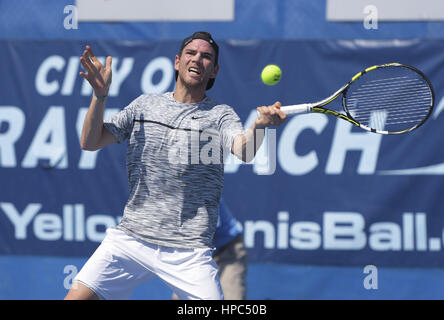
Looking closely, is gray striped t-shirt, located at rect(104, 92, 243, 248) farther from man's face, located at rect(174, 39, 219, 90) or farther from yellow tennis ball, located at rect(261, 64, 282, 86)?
yellow tennis ball, located at rect(261, 64, 282, 86)

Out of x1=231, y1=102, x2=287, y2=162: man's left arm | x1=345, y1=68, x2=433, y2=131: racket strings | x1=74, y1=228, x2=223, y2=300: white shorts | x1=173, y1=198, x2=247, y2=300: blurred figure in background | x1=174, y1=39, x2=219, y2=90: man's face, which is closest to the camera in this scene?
x1=231, y1=102, x2=287, y2=162: man's left arm

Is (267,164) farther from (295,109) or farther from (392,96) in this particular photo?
(295,109)

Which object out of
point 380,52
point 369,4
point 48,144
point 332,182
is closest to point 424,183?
point 332,182

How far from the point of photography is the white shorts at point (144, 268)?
2.74m

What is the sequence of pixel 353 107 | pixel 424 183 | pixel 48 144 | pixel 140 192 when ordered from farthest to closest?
pixel 48 144
pixel 424 183
pixel 353 107
pixel 140 192

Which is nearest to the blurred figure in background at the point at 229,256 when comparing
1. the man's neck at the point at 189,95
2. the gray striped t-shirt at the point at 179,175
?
the gray striped t-shirt at the point at 179,175

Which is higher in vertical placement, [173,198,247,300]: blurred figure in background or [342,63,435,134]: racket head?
[342,63,435,134]: racket head

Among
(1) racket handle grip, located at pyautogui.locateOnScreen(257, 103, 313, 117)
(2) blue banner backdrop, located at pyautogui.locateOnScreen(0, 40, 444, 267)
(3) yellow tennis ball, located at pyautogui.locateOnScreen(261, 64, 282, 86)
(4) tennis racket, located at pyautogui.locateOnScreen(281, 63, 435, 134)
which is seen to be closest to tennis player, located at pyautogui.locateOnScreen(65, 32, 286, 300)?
(1) racket handle grip, located at pyautogui.locateOnScreen(257, 103, 313, 117)

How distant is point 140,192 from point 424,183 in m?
2.43

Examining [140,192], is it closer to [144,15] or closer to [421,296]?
[144,15]

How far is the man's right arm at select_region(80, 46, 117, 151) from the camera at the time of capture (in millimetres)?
2748

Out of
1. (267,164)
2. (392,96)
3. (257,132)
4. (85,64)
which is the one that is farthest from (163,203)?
(392,96)

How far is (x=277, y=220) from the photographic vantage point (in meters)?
4.56

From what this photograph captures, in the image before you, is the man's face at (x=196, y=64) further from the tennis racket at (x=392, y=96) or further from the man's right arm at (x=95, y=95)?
the tennis racket at (x=392, y=96)
